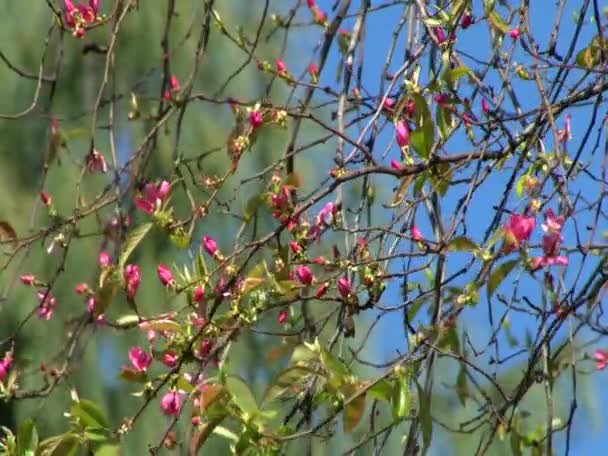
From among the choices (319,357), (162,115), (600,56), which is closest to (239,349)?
(162,115)

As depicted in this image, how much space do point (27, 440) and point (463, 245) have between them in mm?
506

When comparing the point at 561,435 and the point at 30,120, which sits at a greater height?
the point at 30,120

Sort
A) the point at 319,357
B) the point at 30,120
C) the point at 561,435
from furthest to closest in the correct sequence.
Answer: the point at 30,120
the point at 561,435
the point at 319,357

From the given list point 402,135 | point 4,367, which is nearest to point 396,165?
point 402,135

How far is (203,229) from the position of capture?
3727mm

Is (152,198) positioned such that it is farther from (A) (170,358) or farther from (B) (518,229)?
(B) (518,229)

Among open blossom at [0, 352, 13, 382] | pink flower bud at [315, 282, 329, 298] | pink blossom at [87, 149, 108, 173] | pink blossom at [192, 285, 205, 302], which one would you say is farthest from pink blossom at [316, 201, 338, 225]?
open blossom at [0, 352, 13, 382]

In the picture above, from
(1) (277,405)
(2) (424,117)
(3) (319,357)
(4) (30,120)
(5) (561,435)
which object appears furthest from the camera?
(4) (30,120)

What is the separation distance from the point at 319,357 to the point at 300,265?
32 centimetres

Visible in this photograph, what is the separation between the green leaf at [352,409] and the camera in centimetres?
150

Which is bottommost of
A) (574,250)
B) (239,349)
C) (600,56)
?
(574,250)

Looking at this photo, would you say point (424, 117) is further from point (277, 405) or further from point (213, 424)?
point (277, 405)

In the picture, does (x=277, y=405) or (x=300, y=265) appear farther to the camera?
(x=277, y=405)

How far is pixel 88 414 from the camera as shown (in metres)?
1.59
